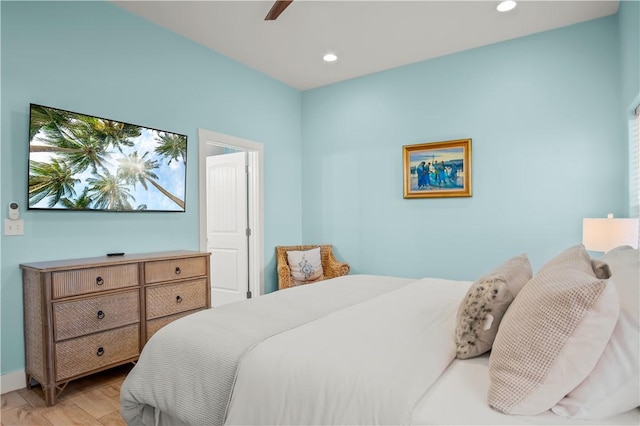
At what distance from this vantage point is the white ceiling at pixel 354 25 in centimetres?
308

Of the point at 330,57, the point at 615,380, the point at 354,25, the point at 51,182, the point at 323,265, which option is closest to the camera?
the point at 615,380

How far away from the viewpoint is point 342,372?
A: 3.84 ft

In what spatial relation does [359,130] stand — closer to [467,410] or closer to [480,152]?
[480,152]

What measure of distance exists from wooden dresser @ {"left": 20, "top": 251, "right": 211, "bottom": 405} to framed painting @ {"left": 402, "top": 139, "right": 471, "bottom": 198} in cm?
264

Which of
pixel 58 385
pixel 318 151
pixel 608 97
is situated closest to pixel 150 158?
pixel 58 385

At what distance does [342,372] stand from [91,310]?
213 centimetres

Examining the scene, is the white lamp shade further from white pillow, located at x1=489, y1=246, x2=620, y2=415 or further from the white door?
the white door

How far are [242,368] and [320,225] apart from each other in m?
3.66

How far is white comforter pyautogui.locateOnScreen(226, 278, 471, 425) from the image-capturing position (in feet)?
3.54

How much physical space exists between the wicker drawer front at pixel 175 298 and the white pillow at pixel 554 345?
259 centimetres

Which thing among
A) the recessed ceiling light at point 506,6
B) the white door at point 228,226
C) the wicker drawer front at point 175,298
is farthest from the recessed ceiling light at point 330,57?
the wicker drawer front at point 175,298

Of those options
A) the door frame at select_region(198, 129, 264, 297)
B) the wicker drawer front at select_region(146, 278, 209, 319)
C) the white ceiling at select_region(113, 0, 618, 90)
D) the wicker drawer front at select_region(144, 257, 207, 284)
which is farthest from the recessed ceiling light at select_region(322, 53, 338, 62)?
the wicker drawer front at select_region(146, 278, 209, 319)

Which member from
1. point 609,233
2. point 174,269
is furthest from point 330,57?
point 609,233

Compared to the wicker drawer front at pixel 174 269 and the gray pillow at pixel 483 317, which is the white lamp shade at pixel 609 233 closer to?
the gray pillow at pixel 483 317
